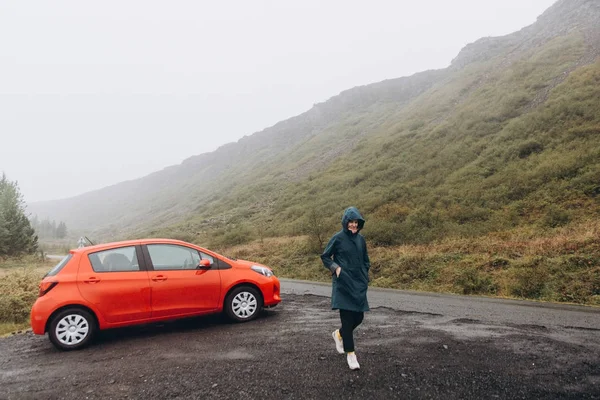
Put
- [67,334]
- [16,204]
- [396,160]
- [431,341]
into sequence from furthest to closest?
1. [396,160]
2. [16,204]
3. [67,334]
4. [431,341]

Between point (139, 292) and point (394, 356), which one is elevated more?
point (139, 292)

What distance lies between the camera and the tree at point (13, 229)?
1042 inches

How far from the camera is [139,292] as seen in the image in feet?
21.6

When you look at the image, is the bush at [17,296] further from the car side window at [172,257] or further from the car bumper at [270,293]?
the car bumper at [270,293]

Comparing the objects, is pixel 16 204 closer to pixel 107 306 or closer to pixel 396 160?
pixel 107 306

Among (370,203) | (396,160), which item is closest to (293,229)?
(370,203)

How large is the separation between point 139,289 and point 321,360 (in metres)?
3.40

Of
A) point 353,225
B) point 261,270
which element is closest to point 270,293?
point 261,270

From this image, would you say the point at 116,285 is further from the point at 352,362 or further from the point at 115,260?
the point at 352,362

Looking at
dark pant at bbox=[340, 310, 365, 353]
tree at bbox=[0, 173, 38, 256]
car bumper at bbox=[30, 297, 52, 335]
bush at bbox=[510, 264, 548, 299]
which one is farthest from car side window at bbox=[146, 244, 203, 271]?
tree at bbox=[0, 173, 38, 256]

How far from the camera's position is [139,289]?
6.61 m

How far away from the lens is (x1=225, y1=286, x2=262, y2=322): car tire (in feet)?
23.9

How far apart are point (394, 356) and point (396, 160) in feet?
107

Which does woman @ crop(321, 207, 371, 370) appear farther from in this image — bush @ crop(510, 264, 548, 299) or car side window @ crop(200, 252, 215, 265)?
bush @ crop(510, 264, 548, 299)
